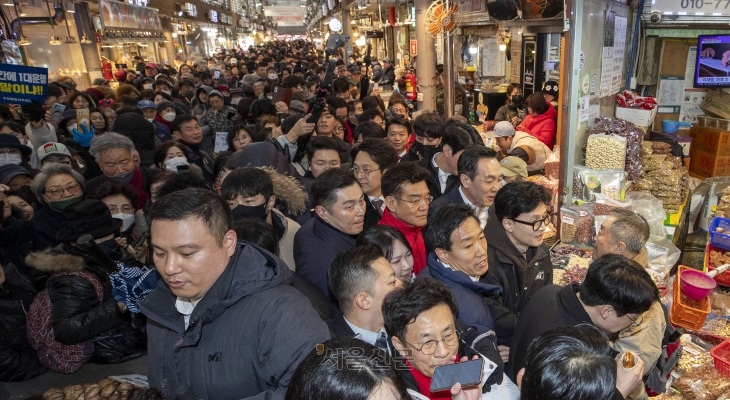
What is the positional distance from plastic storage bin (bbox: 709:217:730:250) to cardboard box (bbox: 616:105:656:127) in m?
1.30

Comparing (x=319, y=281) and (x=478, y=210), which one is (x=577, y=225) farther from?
(x=319, y=281)

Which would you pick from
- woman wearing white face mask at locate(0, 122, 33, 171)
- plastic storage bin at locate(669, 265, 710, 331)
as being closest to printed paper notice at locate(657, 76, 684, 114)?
plastic storage bin at locate(669, 265, 710, 331)

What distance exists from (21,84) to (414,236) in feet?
18.9

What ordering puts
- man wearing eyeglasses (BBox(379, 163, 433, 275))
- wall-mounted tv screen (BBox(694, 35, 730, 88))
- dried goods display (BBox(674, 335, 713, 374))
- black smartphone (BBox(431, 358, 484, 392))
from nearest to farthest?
black smartphone (BBox(431, 358, 484, 392)) < dried goods display (BBox(674, 335, 713, 374)) < man wearing eyeglasses (BBox(379, 163, 433, 275)) < wall-mounted tv screen (BBox(694, 35, 730, 88))

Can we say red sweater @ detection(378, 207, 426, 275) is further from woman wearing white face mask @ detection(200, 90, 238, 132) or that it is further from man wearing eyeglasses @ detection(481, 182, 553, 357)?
woman wearing white face mask @ detection(200, 90, 238, 132)

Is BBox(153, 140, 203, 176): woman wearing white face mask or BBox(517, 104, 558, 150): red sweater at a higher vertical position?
BBox(153, 140, 203, 176): woman wearing white face mask

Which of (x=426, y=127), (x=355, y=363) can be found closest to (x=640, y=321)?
(x=355, y=363)

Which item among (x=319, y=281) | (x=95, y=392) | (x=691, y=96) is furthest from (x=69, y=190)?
(x=691, y=96)

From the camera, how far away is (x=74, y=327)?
98.7 inches

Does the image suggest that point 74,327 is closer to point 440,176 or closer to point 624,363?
point 624,363

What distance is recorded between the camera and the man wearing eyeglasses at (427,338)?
1895 mm

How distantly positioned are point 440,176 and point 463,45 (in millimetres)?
8205

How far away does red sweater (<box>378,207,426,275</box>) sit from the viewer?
3252 mm

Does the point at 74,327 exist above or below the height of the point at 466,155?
below
